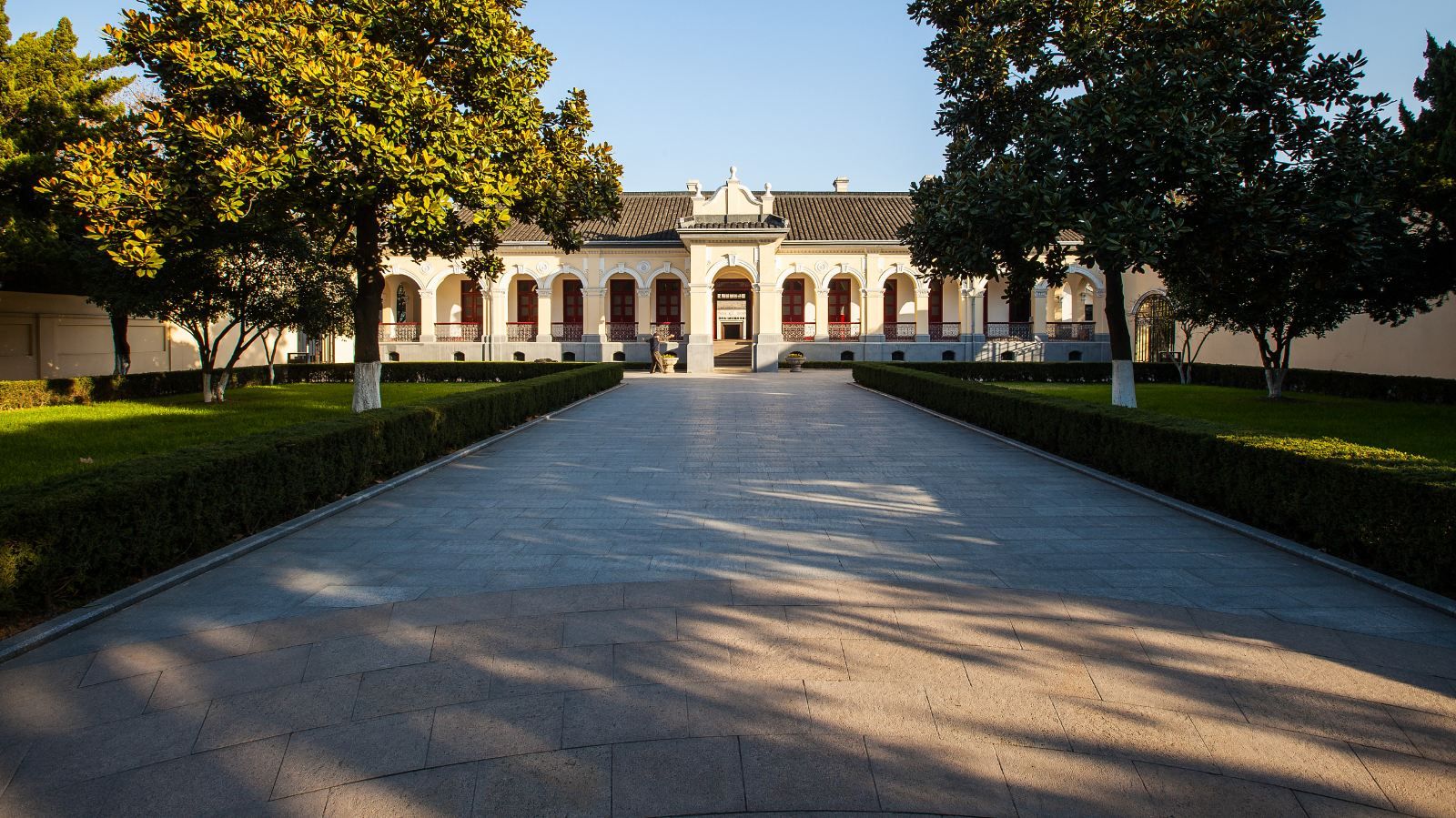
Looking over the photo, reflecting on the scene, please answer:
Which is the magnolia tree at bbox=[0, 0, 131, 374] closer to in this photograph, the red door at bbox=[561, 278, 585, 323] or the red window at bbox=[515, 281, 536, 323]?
the red window at bbox=[515, 281, 536, 323]

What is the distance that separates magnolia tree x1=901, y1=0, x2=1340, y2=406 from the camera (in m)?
11.0

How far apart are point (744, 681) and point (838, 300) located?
36.7m

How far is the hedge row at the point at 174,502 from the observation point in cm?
478

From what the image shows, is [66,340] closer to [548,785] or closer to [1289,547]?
[548,785]

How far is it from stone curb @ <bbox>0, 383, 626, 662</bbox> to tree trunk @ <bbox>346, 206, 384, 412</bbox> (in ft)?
16.8

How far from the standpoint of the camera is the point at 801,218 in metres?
39.9

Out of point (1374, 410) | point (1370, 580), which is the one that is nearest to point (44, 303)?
point (1370, 580)

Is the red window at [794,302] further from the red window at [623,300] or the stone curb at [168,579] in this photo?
the stone curb at [168,579]

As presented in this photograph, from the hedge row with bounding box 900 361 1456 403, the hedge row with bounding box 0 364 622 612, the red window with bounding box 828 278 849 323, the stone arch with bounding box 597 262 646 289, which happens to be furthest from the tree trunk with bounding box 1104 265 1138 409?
the stone arch with bounding box 597 262 646 289

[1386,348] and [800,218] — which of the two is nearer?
[1386,348]

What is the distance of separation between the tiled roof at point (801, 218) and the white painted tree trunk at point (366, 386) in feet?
76.9

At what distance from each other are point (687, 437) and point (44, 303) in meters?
20.9

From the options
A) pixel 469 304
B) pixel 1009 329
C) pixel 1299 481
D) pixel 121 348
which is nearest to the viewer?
pixel 1299 481

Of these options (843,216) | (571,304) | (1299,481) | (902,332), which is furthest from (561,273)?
(1299,481)
